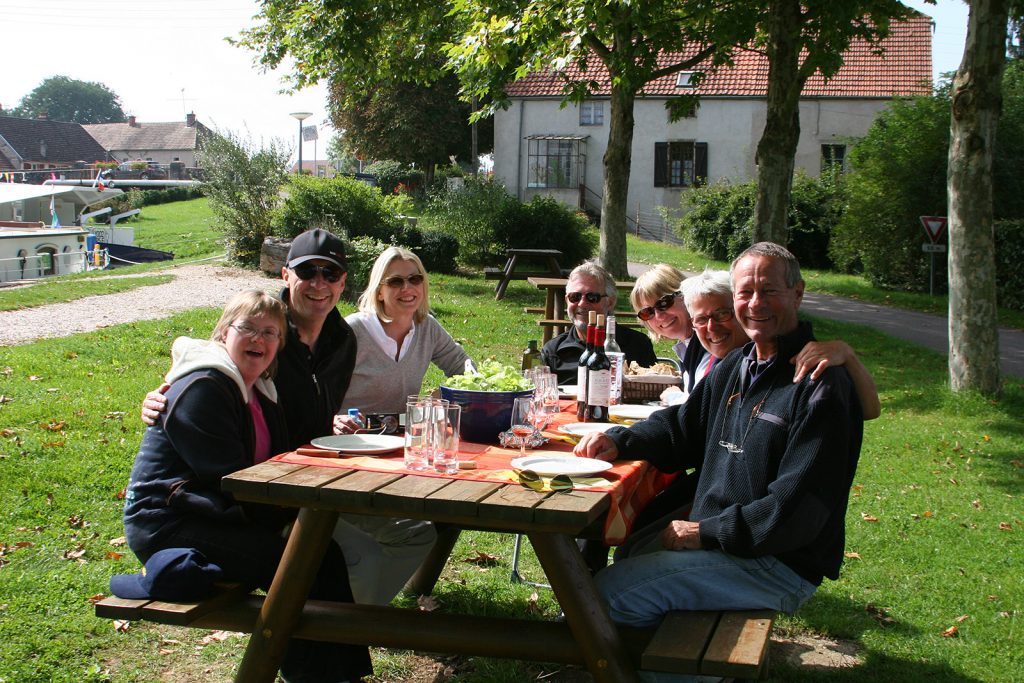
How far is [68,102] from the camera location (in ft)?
486

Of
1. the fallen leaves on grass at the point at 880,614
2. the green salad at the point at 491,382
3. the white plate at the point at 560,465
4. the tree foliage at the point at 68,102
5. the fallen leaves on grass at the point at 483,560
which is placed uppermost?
the tree foliage at the point at 68,102

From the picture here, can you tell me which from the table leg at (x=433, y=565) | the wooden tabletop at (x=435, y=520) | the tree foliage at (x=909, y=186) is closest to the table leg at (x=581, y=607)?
the wooden tabletop at (x=435, y=520)

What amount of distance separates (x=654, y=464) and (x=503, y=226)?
1847 centimetres

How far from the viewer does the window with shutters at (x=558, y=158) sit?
129 ft

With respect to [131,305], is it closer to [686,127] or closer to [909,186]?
[909,186]

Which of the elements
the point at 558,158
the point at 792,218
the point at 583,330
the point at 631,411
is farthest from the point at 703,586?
the point at 558,158

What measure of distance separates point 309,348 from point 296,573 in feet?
5.32

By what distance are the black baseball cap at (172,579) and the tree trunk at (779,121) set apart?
11.3m

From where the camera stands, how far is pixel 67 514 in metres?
5.80

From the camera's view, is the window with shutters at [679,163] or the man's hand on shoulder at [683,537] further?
the window with shutters at [679,163]

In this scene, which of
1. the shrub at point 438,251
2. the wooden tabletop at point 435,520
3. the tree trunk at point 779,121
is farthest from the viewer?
the shrub at point 438,251

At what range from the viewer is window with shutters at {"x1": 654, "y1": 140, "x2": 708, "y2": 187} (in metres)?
37.1

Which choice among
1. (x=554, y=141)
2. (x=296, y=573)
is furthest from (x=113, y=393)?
(x=554, y=141)

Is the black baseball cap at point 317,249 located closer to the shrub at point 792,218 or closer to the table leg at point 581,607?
the table leg at point 581,607
